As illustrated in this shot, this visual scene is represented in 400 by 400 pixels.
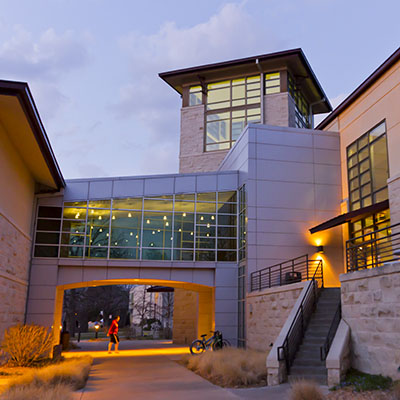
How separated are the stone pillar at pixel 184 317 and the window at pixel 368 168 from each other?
1385cm

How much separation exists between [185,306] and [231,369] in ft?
65.8

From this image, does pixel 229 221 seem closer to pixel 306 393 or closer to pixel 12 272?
pixel 12 272

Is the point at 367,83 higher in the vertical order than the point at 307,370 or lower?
higher

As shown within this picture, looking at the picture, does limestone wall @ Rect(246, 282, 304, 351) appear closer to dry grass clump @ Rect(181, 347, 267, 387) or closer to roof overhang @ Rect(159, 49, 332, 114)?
dry grass clump @ Rect(181, 347, 267, 387)

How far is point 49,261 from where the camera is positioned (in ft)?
76.7

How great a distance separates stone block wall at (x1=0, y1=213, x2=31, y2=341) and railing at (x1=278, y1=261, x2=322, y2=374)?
Answer: 10.4m

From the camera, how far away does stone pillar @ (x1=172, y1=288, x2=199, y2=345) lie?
3189cm

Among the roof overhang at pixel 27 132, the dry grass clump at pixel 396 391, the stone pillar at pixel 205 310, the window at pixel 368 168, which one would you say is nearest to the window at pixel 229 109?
the stone pillar at pixel 205 310

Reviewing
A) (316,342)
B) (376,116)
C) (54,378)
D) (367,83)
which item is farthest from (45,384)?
(367,83)

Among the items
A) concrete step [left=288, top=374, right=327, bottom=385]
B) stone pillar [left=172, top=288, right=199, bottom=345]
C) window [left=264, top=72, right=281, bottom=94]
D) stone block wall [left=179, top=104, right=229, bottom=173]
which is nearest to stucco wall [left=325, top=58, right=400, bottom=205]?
concrete step [left=288, top=374, right=327, bottom=385]

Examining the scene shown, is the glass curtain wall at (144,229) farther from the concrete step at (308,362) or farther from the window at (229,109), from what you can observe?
the concrete step at (308,362)

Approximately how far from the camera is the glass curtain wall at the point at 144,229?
939 inches

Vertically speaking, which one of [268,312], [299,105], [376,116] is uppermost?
[299,105]

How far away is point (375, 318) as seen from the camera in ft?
37.3
